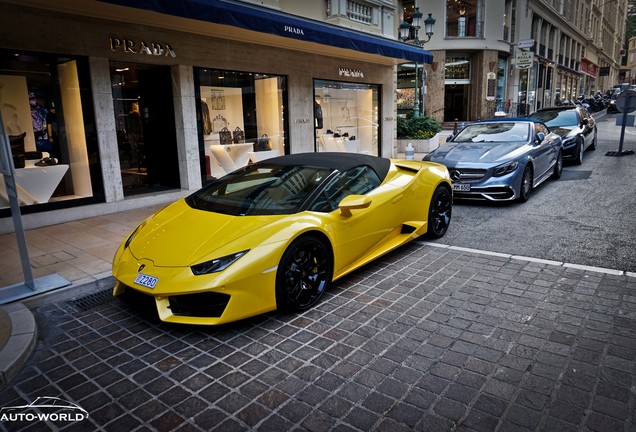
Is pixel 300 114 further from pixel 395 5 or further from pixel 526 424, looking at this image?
pixel 526 424

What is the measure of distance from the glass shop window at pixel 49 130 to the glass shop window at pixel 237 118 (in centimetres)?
243

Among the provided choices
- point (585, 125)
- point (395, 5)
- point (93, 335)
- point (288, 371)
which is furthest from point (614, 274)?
point (395, 5)

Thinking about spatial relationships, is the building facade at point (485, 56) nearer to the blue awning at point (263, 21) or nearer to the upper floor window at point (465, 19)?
the upper floor window at point (465, 19)

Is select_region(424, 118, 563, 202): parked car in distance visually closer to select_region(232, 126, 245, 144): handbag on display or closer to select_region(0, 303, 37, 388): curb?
Answer: select_region(232, 126, 245, 144): handbag on display

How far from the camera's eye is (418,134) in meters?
17.1

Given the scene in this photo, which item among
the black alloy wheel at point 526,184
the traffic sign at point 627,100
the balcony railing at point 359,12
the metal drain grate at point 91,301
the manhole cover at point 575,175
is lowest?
the metal drain grate at point 91,301

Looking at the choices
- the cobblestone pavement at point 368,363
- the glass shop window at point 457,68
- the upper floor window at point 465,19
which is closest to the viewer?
the cobblestone pavement at point 368,363

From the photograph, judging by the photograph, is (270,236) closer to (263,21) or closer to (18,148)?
(263,21)

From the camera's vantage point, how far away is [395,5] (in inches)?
573

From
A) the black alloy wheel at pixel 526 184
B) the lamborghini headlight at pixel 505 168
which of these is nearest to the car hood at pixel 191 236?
the lamborghini headlight at pixel 505 168

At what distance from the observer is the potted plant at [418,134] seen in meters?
16.8

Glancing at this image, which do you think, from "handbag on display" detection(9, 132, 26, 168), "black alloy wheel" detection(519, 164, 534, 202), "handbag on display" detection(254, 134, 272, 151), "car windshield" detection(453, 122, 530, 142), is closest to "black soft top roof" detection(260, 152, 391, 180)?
"black alloy wheel" detection(519, 164, 534, 202)

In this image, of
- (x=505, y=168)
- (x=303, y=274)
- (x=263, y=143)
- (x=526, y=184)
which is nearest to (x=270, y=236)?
(x=303, y=274)

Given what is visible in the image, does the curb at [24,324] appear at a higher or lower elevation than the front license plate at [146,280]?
lower
